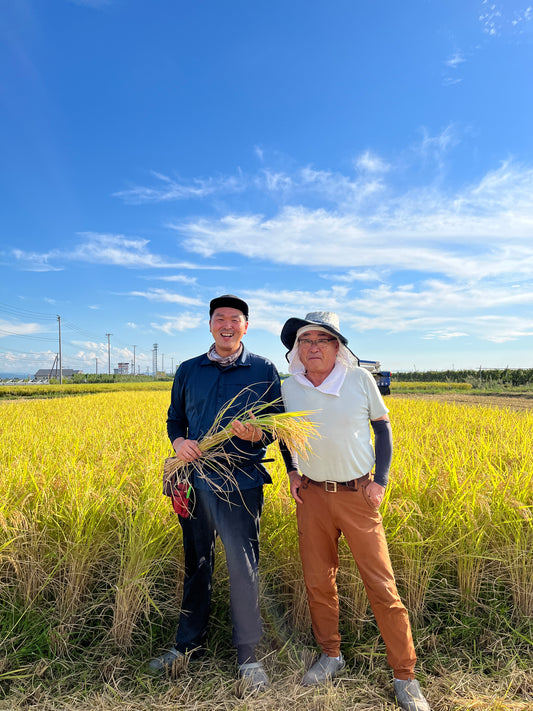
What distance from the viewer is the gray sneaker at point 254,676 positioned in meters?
2.08

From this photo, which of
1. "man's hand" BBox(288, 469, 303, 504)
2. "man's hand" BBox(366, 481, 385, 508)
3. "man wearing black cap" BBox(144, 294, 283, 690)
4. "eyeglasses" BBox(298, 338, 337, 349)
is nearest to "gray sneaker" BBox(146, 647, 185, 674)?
"man wearing black cap" BBox(144, 294, 283, 690)

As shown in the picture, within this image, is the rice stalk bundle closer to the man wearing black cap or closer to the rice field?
the man wearing black cap

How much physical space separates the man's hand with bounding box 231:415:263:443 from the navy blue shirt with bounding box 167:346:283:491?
0.11 m

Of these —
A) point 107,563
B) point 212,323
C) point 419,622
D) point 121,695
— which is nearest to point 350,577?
point 419,622

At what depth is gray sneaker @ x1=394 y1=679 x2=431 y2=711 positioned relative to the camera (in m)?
1.97

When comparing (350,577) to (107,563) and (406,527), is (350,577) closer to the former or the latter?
(406,527)

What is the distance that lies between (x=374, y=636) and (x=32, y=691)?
1887mm

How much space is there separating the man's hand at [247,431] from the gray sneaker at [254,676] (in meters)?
1.16

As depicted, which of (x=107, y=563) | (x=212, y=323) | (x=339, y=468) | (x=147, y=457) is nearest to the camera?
(x=339, y=468)

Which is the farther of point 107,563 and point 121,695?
point 107,563

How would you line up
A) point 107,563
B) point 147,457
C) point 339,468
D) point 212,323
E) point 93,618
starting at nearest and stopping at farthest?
→ point 339,468 < point 212,323 < point 93,618 < point 107,563 < point 147,457

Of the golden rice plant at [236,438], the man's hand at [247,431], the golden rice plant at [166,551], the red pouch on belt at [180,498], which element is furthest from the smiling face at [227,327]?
the golden rice plant at [166,551]

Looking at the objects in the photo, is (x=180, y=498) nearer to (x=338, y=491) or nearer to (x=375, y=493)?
(x=338, y=491)

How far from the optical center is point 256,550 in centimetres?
233
